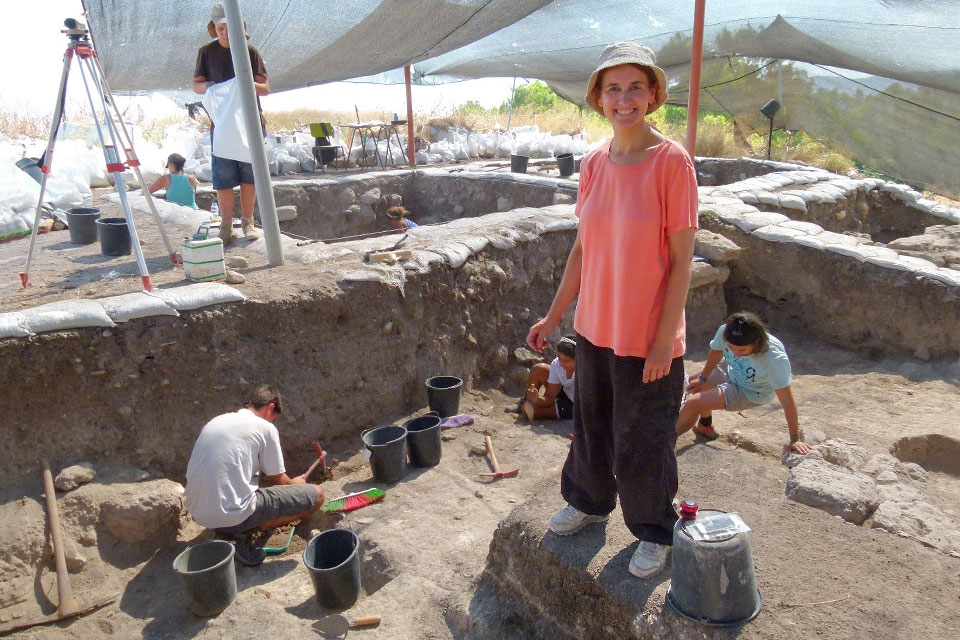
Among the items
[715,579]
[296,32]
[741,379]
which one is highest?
[296,32]

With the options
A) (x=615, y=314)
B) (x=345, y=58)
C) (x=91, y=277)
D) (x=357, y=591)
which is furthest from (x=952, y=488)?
(x=345, y=58)

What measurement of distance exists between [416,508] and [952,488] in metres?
2.99

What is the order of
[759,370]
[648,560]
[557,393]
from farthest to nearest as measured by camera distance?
1. [557,393]
2. [759,370]
3. [648,560]

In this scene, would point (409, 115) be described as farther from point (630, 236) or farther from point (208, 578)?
point (630, 236)

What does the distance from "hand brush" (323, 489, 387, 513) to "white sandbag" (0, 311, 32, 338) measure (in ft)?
6.01

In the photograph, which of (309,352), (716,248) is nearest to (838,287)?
(716,248)

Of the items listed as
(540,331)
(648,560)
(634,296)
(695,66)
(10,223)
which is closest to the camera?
(634,296)

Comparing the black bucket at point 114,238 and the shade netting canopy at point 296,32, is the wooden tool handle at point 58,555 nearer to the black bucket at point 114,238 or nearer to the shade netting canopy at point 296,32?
the black bucket at point 114,238

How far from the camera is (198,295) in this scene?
4082mm

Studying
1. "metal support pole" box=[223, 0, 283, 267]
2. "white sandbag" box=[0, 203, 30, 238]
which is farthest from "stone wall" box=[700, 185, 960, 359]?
"white sandbag" box=[0, 203, 30, 238]

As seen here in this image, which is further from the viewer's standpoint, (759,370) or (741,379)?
(741,379)

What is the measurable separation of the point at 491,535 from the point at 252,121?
10.3ft

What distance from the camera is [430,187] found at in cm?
1007

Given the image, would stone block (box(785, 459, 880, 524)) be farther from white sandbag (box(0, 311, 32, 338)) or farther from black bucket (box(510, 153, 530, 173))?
black bucket (box(510, 153, 530, 173))
